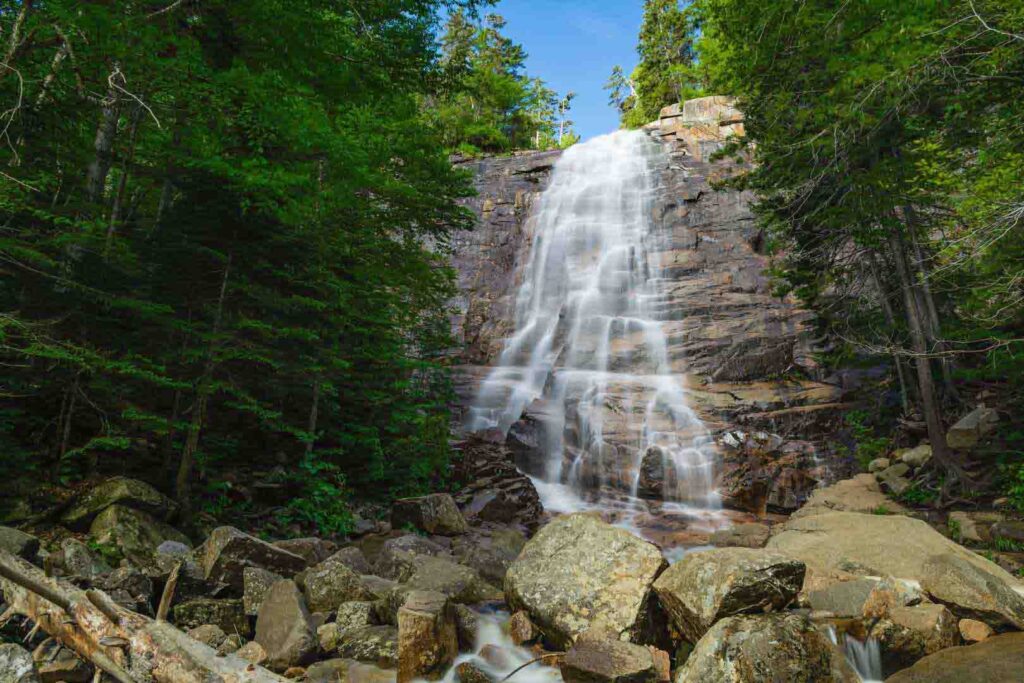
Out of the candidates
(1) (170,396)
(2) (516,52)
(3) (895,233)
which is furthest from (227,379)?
(2) (516,52)

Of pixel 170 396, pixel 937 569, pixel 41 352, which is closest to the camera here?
pixel 41 352

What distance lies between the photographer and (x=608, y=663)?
4.36 m

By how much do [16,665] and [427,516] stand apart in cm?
561

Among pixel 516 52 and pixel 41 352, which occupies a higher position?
pixel 516 52

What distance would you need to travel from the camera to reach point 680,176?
25516mm

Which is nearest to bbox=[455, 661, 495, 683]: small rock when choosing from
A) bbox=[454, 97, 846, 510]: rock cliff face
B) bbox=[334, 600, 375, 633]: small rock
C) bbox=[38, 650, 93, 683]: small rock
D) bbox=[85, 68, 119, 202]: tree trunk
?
bbox=[334, 600, 375, 633]: small rock

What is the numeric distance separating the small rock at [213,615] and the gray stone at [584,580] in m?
2.49

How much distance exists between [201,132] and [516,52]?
41.7 meters

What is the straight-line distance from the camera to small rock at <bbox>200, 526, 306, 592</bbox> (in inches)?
200

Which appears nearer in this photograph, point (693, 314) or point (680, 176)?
point (693, 314)

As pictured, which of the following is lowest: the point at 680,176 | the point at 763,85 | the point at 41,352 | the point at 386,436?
the point at 386,436

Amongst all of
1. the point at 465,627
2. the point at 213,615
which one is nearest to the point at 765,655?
the point at 465,627

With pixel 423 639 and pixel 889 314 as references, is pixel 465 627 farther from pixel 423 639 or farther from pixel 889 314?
pixel 889 314

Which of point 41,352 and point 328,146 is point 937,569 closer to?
point 328,146
